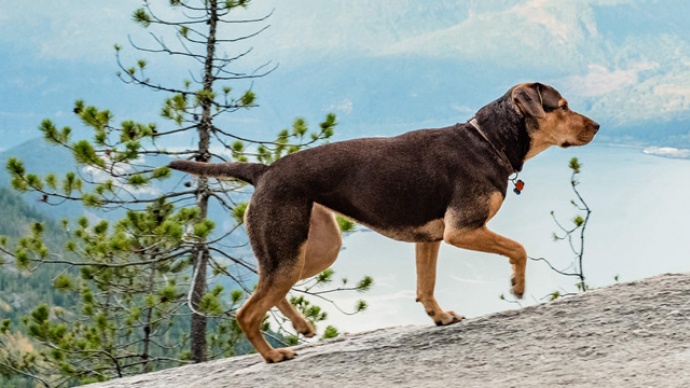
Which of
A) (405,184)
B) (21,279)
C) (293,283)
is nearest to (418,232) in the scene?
(405,184)

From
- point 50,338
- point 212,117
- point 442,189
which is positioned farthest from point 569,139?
point 50,338

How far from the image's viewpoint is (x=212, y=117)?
10.5 m

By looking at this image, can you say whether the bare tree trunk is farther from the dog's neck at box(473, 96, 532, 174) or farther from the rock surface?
the dog's neck at box(473, 96, 532, 174)

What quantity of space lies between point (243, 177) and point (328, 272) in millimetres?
4905

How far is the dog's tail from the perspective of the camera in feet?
17.1

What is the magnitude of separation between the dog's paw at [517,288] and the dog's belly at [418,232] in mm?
455

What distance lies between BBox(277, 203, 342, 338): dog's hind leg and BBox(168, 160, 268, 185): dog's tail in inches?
14.1

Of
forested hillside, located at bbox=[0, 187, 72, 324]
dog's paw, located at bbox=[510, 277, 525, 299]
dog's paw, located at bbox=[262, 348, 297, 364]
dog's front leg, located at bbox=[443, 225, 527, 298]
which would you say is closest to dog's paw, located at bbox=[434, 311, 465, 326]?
dog's paw, located at bbox=[510, 277, 525, 299]

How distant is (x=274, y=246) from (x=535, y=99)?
1.58 m

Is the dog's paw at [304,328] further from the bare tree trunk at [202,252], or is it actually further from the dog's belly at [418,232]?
the bare tree trunk at [202,252]

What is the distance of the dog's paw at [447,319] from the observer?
5621mm

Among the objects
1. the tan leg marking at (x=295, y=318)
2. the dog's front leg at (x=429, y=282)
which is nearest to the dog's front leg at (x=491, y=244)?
the dog's front leg at (x=429, y=282)

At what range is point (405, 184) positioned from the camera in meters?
5.10

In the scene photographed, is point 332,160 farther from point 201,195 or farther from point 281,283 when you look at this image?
point 201,195
